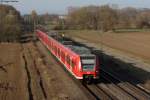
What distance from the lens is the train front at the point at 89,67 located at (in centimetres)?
2786

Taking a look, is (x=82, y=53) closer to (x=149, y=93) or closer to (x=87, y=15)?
(x=149, y=93)

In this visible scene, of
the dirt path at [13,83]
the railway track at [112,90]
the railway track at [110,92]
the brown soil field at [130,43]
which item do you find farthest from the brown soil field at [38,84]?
the brown soil field at [130,43]

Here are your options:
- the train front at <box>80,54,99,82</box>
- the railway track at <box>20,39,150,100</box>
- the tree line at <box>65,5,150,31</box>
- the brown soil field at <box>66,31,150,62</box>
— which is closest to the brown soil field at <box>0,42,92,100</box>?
the railway track at <box>20,39,150,100</box>

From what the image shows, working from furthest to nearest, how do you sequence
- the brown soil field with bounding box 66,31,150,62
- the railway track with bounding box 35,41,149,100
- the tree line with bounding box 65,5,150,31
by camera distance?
the tree line with bounding box 65,5,150,31
the brown soil field with bounding box 66,31,150,62
the railway track with bounding box 35,41,149,100

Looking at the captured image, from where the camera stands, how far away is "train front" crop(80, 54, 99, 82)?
2786cm

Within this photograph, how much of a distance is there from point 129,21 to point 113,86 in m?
142

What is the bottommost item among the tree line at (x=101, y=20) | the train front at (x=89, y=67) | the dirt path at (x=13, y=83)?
the tree line at (x=101, y=20)

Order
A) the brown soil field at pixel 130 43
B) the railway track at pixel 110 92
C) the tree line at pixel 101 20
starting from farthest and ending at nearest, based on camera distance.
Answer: the tree line at pixel 101 20 → the brown soil field at pixel 130 43 → the railway track at pixel 110 92

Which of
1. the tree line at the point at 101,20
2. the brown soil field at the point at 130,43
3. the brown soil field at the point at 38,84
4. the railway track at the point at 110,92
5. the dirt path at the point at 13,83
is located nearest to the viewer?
the railway track at the point at 110,92

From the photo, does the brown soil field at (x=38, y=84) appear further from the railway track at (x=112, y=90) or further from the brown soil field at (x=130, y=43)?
the brown soil field at (x=130, y=43)

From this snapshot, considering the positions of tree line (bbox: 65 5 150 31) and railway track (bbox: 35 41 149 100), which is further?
tree line (bbox: 65 5 150 31)

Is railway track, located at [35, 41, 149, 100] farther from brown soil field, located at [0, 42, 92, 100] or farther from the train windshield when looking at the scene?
the train windshield

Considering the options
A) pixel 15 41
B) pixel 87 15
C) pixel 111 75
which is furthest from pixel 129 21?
pixel 111 75

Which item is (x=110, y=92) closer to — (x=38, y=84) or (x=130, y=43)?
(x=38, y=84)
